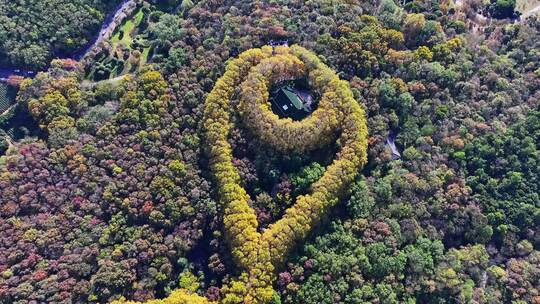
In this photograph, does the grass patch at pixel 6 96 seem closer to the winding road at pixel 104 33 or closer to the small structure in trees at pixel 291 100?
the winding road at pixel 104 33

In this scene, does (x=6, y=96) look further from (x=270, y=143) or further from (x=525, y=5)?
(x=525, y=5)

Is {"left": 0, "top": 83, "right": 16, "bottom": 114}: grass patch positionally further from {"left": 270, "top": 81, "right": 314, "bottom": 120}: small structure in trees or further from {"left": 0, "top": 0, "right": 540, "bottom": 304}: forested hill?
{"left": 270, "top": 81, "right": 314, "bottom": 120}: small structure in trees

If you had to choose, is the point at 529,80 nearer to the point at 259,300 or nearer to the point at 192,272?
the point at 259,300

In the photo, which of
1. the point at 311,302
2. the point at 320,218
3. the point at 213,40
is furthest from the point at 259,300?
the point at 213,40

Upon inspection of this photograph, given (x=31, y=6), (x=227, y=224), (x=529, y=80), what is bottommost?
(x=227, y=224)

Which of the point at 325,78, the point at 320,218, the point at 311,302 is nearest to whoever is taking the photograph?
the point at 311,302

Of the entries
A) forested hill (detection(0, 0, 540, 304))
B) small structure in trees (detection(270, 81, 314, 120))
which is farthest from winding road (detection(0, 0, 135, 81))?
small structure in trees (detection(270, 81, 314, 120))

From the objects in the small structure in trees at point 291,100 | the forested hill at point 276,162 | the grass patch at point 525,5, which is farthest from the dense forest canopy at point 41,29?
the grass patch at point 525,5
